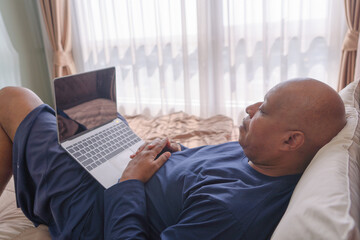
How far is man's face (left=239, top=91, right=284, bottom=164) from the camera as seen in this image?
0.85 metres

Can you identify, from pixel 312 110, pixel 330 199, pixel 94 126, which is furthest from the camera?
pixel 94 126

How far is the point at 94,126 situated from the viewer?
1370 mm

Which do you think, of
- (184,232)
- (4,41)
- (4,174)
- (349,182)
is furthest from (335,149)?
(4,41)

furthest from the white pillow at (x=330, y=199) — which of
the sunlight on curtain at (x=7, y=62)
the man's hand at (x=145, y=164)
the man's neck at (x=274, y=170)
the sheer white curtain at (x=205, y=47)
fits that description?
the sunlight on curtain at (x=7, y=62)

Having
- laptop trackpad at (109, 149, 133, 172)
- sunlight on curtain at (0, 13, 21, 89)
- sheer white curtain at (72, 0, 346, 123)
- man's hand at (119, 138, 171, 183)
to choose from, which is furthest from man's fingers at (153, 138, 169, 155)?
sunlight on curtain at (0, 13, 21, 89)

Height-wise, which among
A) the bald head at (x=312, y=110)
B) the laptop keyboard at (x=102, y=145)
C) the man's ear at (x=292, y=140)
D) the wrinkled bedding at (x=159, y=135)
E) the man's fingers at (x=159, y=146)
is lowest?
the wrinkled bedding at (x=159, y=135)

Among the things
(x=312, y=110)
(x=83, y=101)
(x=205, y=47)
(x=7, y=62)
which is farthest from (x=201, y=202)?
(x=7, y=62)

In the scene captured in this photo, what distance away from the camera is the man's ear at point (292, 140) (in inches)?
32.0

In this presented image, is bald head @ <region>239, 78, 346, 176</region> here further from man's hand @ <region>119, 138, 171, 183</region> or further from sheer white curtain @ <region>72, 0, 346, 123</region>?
sheer white curtain @ <region>72, 0, 346, 123</region>

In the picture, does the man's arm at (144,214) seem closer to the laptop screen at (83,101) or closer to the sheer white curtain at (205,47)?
the laptop screen at (83,101)

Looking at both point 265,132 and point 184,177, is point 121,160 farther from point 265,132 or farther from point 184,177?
point 265,132

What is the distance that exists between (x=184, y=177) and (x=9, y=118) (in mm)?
824

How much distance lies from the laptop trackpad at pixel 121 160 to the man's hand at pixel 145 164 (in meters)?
0.14

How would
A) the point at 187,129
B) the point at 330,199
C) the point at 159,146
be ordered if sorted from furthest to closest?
1. the point at 187,129
2. the point at 159,146
3. the point at 330,199
